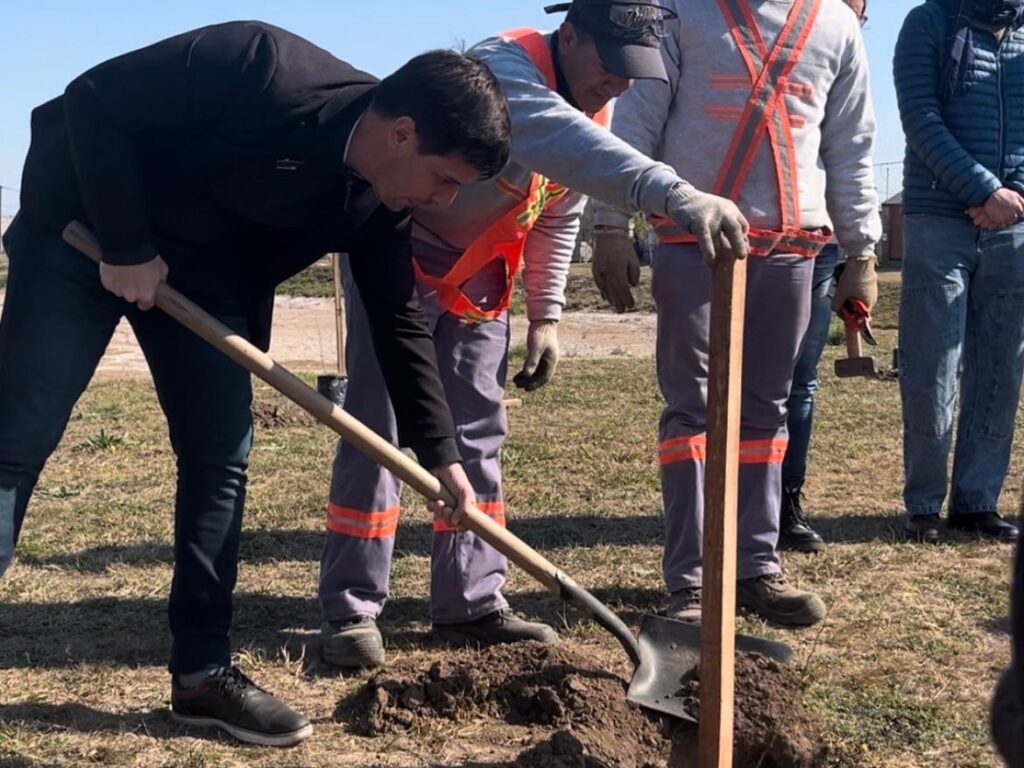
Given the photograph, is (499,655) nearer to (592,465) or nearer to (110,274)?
(110,274)

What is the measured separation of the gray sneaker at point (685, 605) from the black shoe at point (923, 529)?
1.50m

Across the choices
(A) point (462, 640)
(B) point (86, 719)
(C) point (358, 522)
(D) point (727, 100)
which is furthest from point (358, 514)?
(D) point (727, 100)

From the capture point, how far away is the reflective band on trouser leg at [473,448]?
12.6 feet

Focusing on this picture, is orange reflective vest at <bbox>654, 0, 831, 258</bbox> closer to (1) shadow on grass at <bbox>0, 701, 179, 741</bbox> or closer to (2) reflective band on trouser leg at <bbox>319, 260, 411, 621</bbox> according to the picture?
(2) reflective band on trouser leg at <bbox>319, 260, 411, 621</bbox>

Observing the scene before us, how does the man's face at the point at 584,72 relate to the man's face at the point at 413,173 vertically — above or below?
above

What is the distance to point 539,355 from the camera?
4.09 meters

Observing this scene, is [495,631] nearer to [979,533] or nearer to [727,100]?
[727,100]

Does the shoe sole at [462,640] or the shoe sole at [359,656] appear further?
the shoe sole at [462,640]

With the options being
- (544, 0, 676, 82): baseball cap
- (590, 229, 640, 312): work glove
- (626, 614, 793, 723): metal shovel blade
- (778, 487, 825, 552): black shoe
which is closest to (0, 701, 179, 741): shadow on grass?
(626, 614, 793, 723): metal shovel blade

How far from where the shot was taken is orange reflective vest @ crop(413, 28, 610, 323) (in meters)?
3.68

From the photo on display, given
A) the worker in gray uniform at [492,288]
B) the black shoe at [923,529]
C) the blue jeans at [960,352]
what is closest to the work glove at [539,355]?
the worker in gray uniform at [492,288]

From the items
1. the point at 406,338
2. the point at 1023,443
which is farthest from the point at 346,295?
the point at 1023,443

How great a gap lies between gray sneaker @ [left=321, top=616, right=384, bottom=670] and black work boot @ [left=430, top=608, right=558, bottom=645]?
289 mm

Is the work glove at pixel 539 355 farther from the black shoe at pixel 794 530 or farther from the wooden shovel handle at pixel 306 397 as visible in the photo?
the black shoe at pixel 794 530
